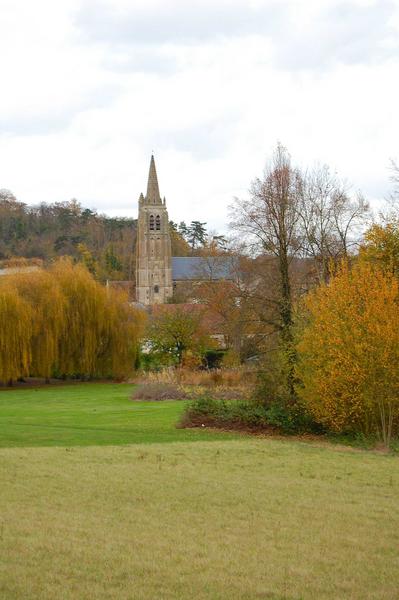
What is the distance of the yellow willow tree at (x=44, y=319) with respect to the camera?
4225 cm

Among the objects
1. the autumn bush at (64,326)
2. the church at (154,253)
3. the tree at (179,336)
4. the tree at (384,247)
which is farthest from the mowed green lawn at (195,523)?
the church at (154,253)

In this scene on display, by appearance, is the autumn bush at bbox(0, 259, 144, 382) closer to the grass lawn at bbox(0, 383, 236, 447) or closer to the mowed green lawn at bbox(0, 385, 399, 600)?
the grass lawn at bbox(0, 383, 236, 447)

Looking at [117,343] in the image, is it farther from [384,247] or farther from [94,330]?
[384,247]

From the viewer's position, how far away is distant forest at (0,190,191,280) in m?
91.1

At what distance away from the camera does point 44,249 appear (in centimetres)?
9144

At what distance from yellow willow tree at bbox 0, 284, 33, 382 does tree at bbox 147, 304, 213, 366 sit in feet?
26.7

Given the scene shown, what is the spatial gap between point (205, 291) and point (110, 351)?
744 cm

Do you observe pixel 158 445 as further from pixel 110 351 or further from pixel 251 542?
pixel 110 351

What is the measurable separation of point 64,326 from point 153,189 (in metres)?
56.4

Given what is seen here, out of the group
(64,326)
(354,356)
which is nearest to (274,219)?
(354,356)

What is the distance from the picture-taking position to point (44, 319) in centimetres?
4250

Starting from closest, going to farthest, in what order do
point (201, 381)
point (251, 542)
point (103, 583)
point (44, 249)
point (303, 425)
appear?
point (103, 583)
point (251, 542)
point (303, 425)
point (201, 381)
point (44, 249)

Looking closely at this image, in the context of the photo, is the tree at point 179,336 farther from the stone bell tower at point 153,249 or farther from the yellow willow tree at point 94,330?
the stone bell tower at point 153,249

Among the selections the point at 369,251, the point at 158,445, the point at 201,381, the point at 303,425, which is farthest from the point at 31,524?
the point at 201,381
